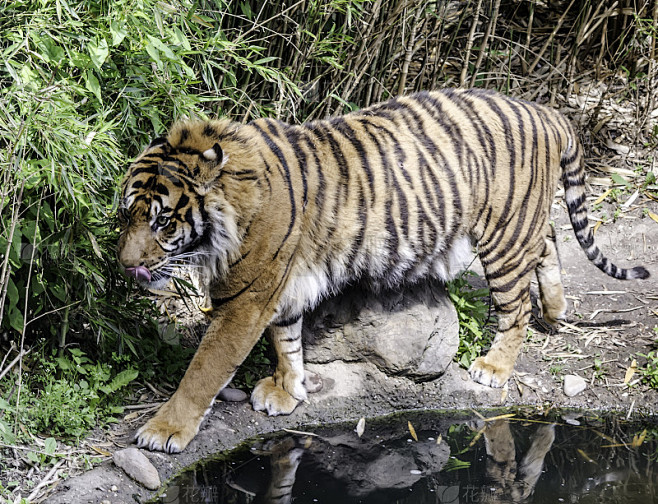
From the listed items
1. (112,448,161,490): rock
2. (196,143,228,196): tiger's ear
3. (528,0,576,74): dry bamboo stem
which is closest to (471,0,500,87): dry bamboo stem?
(528,0,576,74): dry bamboo stem

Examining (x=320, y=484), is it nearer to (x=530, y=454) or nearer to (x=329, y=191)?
(x=530, y=454)

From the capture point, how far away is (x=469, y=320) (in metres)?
4.60

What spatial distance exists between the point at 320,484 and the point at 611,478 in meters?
1.30

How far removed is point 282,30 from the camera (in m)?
4.50

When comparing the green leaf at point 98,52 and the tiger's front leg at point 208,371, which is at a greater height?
the green leaf at point 98,52

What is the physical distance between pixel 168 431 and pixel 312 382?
0.89 m

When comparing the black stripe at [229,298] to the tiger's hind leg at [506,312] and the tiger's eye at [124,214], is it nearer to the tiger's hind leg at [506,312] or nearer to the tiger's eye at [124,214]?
the tiger's eye at [124,214]

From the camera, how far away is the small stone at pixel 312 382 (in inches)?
165

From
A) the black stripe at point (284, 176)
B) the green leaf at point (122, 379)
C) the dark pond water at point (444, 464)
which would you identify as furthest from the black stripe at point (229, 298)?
the dark pond water at point (444, 464)

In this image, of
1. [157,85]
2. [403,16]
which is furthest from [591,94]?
[157,85]

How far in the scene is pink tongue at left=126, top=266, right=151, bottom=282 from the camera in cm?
339

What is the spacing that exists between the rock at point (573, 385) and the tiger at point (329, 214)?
31cm

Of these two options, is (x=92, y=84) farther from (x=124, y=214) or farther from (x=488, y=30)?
(x=488, y=30)

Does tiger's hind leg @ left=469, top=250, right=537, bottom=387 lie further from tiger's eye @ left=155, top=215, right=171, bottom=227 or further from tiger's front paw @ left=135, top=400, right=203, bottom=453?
tiger's eye @ left=155, top=215, right=171, bottom=227
